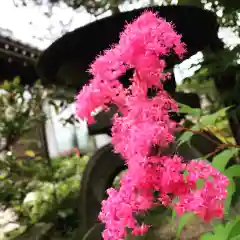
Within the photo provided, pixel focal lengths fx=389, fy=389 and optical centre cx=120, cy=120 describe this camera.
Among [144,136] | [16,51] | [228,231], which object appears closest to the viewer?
[144,136]

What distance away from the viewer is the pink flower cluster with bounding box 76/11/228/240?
33 centimetres

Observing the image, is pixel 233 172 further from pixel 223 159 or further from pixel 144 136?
pixel 144 136

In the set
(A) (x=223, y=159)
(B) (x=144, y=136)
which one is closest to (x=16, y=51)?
(A) (x=223, y=159)

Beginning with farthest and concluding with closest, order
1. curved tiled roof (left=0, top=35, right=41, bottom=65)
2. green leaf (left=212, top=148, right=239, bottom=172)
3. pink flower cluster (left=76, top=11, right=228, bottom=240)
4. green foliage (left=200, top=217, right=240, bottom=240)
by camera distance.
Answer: curved tiled roof (left=0, top=35, right=41, bottom=65) < green leaf (left=212, top=148, right=239, bottom=172) < green foliage (left=200, top=217, right=240, bottom=240) < pink flower cluster (left=76, top=11, right=228, bottom=240)

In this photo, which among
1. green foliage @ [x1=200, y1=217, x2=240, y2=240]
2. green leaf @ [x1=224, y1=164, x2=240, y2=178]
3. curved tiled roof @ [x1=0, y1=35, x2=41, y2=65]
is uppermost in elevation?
curved tiled roof @ [x1=0, y1=35, x2=41, y2=65]

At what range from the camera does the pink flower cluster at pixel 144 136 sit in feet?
1.10

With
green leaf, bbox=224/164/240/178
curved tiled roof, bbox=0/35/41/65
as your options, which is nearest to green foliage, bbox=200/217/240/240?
green leaf, bbox=224/164/240/178

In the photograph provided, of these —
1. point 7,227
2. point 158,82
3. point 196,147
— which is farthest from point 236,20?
point 7,227

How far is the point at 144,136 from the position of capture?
0.33m

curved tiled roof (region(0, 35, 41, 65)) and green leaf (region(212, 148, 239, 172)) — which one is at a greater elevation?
curved tiled roof (region(0, 35, 41, 65))

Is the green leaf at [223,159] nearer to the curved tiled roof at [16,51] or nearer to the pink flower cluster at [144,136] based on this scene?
the pink flower cluster at [144,136]

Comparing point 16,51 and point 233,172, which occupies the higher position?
point 16,51

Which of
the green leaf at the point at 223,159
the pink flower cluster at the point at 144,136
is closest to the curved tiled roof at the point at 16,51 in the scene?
the green leaf at the point at 223,159

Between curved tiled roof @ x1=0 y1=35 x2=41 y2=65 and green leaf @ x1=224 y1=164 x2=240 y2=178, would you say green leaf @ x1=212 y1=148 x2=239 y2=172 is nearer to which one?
green leaf @ x1=224 y1=164 x2=240 y2=178
